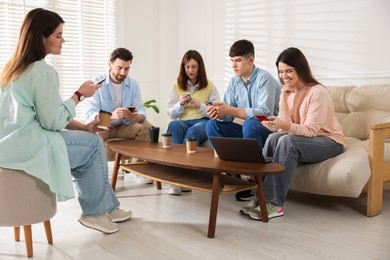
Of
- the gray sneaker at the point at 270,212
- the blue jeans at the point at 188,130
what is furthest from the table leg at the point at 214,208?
the blue jeans at the point at 188,130

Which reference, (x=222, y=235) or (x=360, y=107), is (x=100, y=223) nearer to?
(x=222, y=235)

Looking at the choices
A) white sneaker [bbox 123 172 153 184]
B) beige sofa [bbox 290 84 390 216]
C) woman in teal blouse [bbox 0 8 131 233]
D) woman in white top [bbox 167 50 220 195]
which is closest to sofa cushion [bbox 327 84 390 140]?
beige sofa [bbox 290 84 390 216]

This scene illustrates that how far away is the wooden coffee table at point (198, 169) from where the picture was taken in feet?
7.73

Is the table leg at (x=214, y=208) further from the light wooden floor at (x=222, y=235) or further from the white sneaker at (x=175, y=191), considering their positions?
the white sneaker at (x=175, y=191)

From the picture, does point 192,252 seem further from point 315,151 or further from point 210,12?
point 210,12

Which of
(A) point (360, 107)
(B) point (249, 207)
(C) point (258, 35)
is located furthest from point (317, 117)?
(C) point (258, 35)

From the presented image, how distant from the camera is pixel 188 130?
3.64 metres

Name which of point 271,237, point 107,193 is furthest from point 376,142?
point 107,193

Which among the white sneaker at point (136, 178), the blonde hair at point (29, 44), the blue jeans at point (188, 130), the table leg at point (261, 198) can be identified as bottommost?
the white sneaker at point (136, 178)

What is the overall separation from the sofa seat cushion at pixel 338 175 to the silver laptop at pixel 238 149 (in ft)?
1.36

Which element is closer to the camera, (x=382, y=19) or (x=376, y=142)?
(x=376, y=142)

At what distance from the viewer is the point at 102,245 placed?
88.3 inches

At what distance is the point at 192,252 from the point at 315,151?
106 centimetres

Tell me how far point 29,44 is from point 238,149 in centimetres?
127
